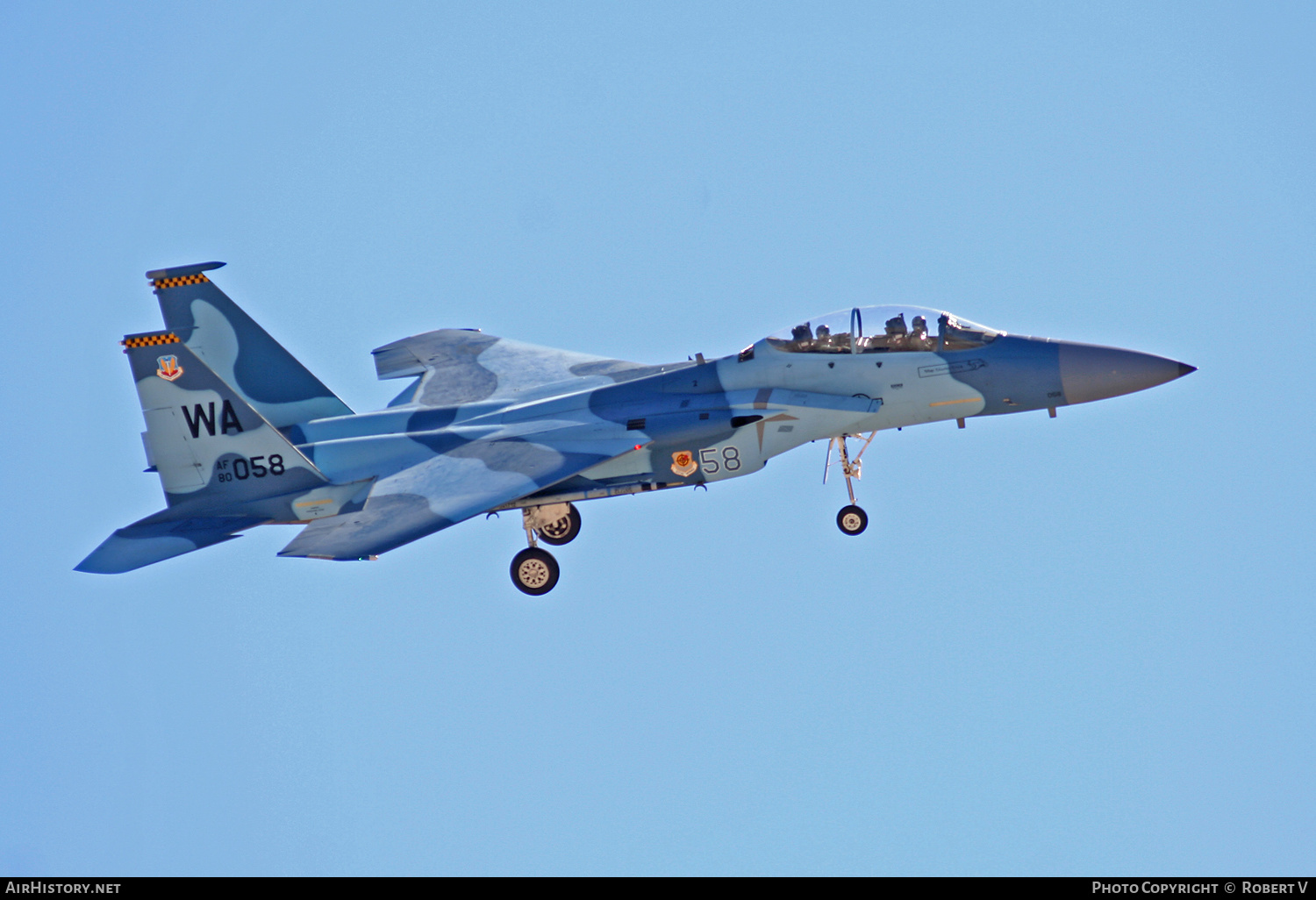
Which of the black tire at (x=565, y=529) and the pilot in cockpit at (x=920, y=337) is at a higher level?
the pilot in cockpit at (x=920, y=337)

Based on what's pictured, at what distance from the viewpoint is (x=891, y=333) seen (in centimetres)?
2088

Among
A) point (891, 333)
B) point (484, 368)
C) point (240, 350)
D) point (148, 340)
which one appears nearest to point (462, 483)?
point (148, 340)

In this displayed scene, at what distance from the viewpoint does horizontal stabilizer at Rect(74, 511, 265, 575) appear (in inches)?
791

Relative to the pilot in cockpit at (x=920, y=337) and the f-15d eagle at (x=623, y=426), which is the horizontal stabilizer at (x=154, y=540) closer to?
the f-15d eagle at (x=623, y=426)

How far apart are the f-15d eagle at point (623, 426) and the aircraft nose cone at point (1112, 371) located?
2 centimetres

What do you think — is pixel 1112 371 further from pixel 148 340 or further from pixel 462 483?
pixel 148 340

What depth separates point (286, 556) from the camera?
59.2 feet

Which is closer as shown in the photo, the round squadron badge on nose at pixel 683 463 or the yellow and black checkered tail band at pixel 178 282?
the round squadron badge on nose at pixel 683 463

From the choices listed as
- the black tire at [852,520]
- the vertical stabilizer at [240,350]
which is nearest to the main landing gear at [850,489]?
the black tire at [852,520]

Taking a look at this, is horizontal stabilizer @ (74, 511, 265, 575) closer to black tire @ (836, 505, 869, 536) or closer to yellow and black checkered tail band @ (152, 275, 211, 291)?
yellow and black checkered tail band @ (152, 275, 211, 291)

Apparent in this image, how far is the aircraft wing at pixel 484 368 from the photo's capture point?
2327 centimetres

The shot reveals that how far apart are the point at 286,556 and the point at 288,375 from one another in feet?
20.8

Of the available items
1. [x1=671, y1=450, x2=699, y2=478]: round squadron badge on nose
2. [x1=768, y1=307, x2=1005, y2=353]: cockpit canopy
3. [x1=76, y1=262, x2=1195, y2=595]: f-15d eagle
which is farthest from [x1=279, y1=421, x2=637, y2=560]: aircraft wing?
[x1=768, y1=307, x2=1005, y2=353]: cockpit canopy

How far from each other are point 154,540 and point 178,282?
4704 mm
